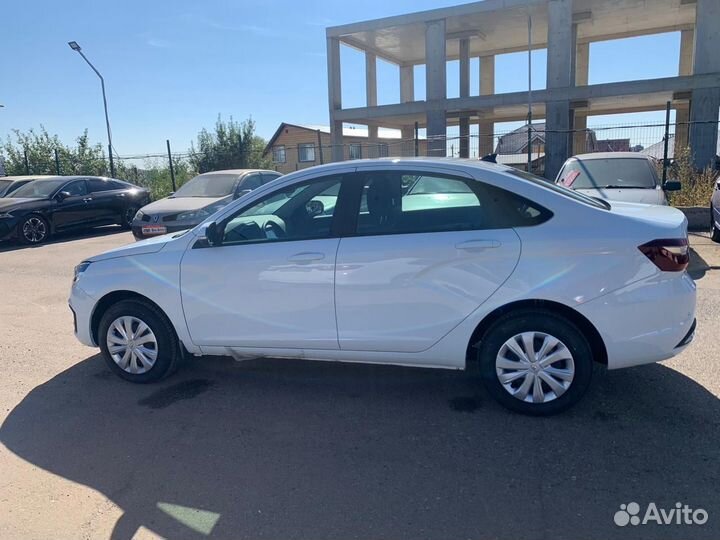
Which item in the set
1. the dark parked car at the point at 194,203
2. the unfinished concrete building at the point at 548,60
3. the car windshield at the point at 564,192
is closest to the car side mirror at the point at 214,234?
the car windshield at the point at 564,192

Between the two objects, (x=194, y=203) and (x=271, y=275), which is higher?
(x=194, y=203)

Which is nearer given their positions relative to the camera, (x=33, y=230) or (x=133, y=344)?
(x=133, y=344)

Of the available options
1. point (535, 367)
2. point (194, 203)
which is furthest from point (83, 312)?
point (194, 203)

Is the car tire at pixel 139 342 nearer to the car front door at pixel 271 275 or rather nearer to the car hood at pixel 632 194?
the car front door at pixel 271 275

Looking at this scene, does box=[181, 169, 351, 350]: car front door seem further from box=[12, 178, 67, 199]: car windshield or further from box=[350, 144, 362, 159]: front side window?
box=[350, 144, 362, 159]: front side window

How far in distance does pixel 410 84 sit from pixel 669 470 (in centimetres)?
3337

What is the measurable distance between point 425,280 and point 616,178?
22.4ft

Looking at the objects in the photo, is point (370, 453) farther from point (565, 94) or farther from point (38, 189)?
point (565, 94)

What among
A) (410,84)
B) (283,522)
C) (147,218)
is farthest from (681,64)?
(283,522)

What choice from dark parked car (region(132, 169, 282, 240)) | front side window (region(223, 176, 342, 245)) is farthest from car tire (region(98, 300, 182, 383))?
dark parked car (region(132, 169, 282, 240))

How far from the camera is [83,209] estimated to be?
47.0 feet

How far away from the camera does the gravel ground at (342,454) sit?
2877mm

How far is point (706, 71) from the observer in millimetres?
21344

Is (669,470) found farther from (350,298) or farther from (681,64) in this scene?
(681,64)
